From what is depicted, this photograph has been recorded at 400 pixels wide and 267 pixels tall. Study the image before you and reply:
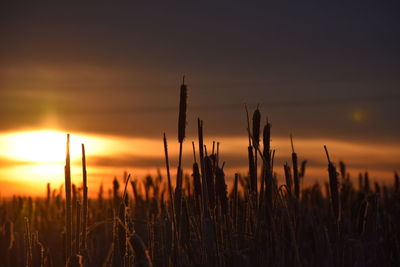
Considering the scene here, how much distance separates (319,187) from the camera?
12.9 metres

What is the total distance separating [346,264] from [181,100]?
9.89 ft

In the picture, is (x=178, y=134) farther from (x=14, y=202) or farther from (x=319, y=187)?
(x=14, y=202)

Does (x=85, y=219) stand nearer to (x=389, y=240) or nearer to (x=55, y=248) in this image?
(x=389, y=240)

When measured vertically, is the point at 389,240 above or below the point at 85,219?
below

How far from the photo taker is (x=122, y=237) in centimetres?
322

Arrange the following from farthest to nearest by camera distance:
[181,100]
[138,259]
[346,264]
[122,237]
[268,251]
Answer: [346,264] → [268,251] → [181,100] → [122,237] → [138,259]

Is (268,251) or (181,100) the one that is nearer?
(181,100)

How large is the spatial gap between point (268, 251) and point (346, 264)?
5.36ft

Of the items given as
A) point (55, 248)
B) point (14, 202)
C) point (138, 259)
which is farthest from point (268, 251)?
point (14, 202)

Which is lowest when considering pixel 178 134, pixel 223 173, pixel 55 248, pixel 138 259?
pixel 55 248

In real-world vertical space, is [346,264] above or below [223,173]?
below

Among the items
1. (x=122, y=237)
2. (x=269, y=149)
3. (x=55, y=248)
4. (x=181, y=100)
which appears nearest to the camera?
(x=122, y=237)

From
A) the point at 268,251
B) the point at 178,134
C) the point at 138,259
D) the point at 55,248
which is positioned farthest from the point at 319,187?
the point at 138,259

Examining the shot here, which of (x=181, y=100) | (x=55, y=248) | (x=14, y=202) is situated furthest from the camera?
(x=14, y=202)
